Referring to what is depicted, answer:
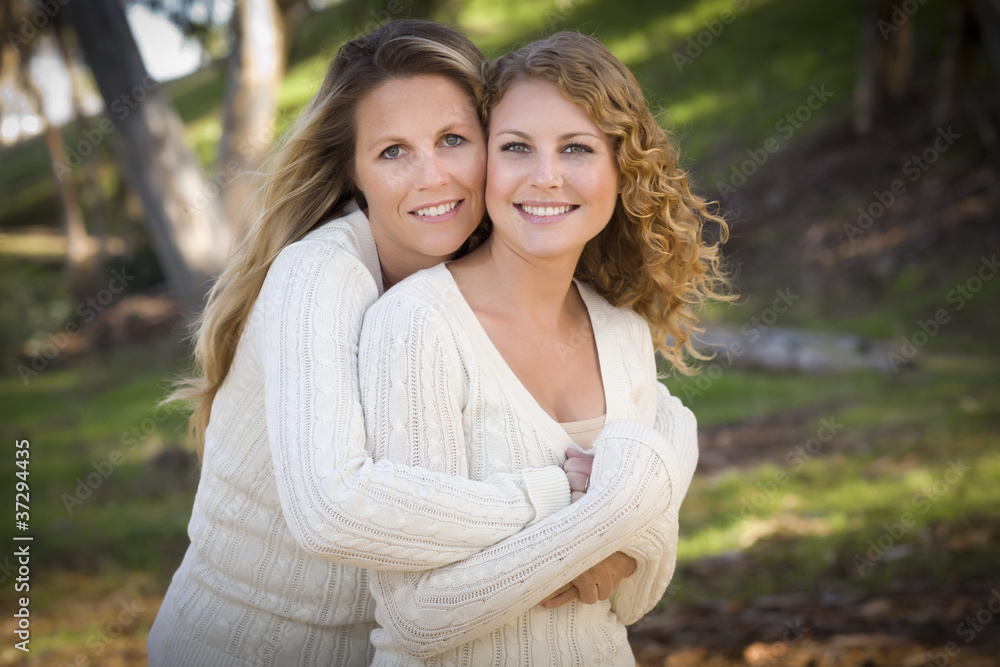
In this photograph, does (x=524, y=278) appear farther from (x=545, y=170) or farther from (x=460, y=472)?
(x=460, y=472)

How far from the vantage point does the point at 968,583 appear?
407cm

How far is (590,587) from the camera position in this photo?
217 cm

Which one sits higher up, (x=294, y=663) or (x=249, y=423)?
(x=249, y=423)

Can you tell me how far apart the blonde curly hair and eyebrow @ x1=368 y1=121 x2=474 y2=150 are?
0.31ft

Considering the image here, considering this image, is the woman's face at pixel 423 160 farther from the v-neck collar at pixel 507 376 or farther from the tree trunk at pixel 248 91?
the tree trunk at pixel 248 91

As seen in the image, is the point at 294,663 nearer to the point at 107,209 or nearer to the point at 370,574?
the point at 370,574

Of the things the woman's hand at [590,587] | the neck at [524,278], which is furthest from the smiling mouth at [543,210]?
the woman's hand at [590,587]

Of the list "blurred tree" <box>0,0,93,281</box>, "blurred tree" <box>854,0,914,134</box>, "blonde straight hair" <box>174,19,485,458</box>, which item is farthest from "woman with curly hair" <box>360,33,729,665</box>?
"blurred tree" <box>0,0,93,281</box>

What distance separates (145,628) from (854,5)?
16.9 metres

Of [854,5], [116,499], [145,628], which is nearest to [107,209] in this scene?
[116,499]

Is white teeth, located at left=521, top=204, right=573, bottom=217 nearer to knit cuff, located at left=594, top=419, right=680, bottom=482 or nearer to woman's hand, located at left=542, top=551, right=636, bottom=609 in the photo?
knit cuff, located at left=594, top=419, right=680, bottom=482

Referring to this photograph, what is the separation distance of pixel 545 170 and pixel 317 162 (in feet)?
2.78

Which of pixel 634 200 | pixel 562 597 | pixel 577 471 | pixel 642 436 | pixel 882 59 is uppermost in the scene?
pixel 634 200

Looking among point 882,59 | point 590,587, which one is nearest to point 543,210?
point 590,587
